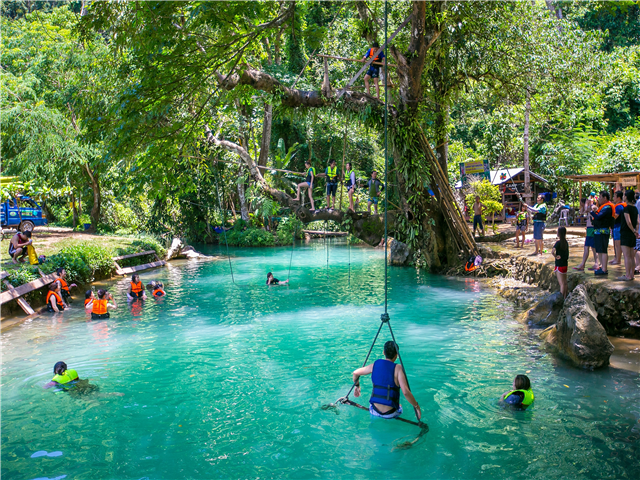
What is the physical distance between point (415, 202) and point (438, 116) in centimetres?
337

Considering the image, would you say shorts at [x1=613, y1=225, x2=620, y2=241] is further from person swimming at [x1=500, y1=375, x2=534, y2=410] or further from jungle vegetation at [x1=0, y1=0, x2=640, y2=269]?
person swimming at [x1=500, y1=375, x2=534, y2=410]

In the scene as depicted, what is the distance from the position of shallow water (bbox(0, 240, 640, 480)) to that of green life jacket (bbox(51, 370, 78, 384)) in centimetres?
27

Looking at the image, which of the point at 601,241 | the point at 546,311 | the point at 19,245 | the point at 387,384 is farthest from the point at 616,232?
the point at 19,245

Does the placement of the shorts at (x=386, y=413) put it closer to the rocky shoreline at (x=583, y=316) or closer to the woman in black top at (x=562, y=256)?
the rocky shoreline at (x=583, y=316)

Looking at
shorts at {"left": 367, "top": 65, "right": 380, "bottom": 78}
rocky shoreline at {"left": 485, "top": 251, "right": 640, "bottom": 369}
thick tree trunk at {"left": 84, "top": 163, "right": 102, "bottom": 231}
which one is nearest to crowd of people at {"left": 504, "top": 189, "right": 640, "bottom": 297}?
rocky shoreline at {"left": 485, "top": 251, "right": 640, "bottom": 369}

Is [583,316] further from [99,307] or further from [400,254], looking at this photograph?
[400,254]

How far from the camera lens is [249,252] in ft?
95.1

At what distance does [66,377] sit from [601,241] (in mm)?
10335

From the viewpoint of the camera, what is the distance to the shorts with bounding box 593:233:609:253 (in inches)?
399

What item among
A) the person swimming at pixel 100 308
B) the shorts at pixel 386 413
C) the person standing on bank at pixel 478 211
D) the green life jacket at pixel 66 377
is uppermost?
the person standing on bank at pixel 478 211

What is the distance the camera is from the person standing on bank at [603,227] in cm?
997

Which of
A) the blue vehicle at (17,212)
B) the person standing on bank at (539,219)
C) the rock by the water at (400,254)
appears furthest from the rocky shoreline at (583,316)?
the blue vehicle at (17,212)

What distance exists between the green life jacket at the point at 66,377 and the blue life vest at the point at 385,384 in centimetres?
494

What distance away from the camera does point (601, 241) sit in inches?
402
